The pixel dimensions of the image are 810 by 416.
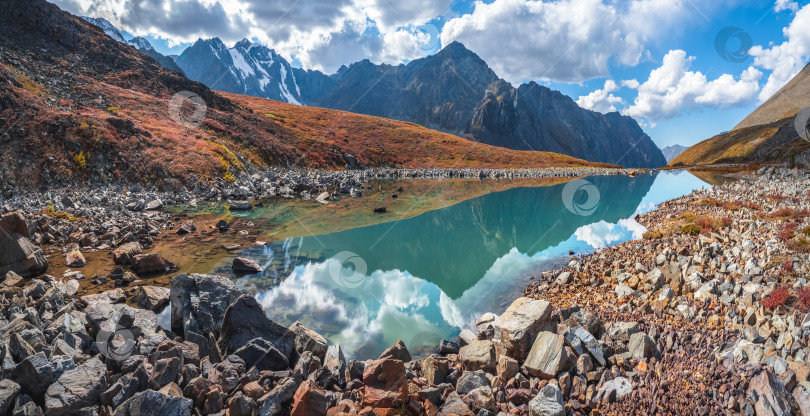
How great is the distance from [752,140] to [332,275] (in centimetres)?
22101

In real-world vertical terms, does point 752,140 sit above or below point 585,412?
above

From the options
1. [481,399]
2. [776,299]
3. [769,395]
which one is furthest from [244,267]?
[776,299]

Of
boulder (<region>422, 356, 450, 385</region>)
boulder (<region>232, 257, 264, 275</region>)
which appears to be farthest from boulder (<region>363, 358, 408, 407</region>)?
boulder (<region>232, 257, 264, 275</region>)

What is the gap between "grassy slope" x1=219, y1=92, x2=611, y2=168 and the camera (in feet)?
335

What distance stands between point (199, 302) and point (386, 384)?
7.71 m

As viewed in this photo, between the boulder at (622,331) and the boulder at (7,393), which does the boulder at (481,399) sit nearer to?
the boulder at (622,331)

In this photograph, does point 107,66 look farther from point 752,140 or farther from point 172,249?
point 752,140

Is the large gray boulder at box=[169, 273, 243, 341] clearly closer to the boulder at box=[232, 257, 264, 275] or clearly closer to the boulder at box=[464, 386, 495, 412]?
the boulder at box=[232, 257, 264, 275]

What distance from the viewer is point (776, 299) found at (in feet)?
37.1

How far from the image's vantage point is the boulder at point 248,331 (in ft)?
35.6

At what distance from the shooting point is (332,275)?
21.8m

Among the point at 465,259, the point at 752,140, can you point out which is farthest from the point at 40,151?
the point at 752,140

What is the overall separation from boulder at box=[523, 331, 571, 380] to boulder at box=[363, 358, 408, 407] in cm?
345

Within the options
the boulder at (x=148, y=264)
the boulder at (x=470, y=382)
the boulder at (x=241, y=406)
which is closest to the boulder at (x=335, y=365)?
the boulder at (x=241, y=406)
